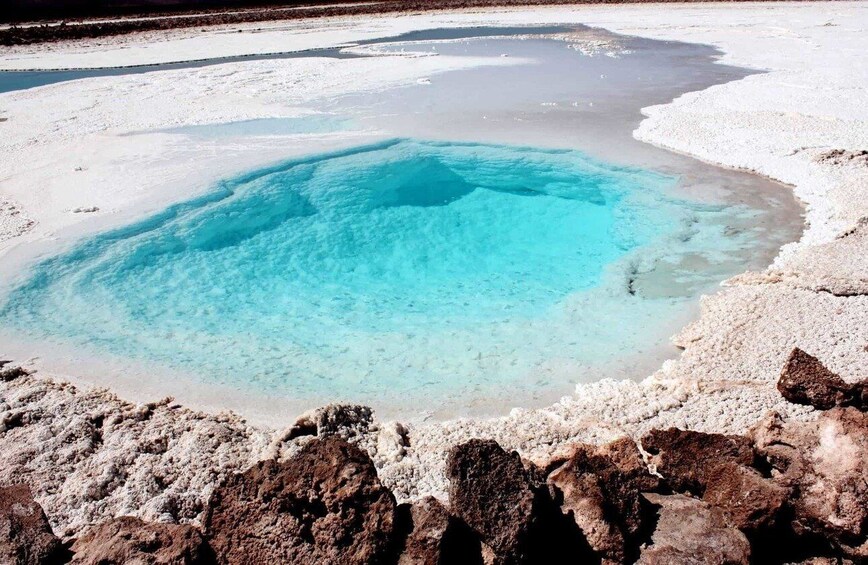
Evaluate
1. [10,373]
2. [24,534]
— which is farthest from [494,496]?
[10,373]

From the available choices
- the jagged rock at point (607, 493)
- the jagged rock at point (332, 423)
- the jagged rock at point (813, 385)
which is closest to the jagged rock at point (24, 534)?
the jagged rock at point (332, 423)

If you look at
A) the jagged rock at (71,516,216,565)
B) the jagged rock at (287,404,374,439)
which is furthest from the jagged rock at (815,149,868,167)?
the jagged rock at (71,516,216,565)

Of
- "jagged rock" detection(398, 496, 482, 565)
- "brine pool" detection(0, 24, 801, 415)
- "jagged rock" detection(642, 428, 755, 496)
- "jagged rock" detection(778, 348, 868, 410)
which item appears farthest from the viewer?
"brine pool" detection(0, 24, 801, 415)

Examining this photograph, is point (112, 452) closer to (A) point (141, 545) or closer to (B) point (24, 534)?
(B) point (24, 534)

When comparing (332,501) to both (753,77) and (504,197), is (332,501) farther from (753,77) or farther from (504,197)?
(753,77)

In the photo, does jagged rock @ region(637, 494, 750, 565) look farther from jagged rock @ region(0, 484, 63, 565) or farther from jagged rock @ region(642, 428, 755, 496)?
jagged rock @ region(0, 484, 63, 565)

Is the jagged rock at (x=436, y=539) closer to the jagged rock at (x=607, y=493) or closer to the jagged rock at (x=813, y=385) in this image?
the jagged rock at (x=607, y=493)
